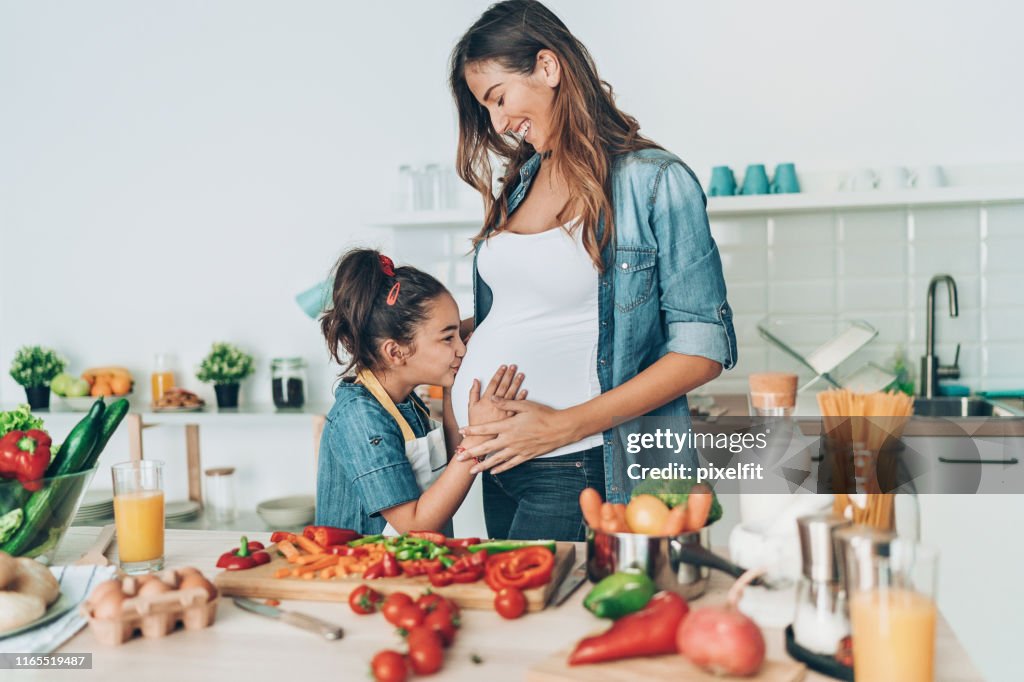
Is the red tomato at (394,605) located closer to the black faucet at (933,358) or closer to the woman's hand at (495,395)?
the woman's hand at (495,395)

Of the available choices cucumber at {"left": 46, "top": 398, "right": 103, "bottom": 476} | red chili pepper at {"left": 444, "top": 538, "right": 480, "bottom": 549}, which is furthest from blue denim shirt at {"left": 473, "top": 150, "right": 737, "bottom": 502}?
cucumber at {"left": 46, "top": 398, "right": 103, "bottom": 476}

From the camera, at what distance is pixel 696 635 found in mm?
894

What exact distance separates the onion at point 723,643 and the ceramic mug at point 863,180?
2.41 metres

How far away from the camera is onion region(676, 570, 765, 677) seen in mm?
873

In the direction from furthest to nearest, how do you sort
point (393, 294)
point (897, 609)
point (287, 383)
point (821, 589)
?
point (287, 383) < point (393, 294) < point (821, 589) < point (897, 609)

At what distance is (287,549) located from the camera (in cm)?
131

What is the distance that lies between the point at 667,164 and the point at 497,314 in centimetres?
42

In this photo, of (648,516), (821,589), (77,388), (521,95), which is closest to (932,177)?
(521,95)

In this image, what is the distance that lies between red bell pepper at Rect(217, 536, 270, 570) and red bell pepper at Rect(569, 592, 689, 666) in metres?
0.55

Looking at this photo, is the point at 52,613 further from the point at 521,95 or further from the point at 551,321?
the point at 521,95

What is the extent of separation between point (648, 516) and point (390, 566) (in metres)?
0.34

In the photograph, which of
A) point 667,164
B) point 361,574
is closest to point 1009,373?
point 667,164

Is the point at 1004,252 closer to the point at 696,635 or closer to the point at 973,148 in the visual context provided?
the point at 973,148

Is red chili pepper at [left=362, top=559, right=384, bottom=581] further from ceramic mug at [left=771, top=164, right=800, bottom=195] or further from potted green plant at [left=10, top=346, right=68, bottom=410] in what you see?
potted green plant at [left=10, top=346, right=68, bottom=410]
